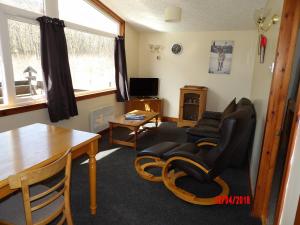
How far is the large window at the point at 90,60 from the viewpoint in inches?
146

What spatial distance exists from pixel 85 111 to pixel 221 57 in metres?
3.16

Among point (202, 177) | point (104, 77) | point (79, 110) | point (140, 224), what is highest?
point (104, 77)

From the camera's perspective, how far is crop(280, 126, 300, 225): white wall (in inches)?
47.1

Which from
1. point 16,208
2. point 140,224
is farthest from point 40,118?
point 140,224

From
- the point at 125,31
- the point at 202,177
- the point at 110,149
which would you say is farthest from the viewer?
the point at 125,31

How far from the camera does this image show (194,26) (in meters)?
4.57

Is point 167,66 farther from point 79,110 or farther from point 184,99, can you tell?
point 79,110

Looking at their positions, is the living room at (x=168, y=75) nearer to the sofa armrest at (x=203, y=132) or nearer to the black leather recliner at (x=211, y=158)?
the black leather recliner at (x=211, y=158)

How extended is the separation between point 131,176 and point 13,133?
144 centimetres

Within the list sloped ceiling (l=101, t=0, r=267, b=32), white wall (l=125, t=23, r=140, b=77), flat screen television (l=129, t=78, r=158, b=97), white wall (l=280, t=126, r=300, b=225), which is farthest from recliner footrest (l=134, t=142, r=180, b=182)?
white wall (l=125, t=23, r=140, b=77)

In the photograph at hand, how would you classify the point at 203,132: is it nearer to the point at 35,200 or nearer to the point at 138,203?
the point at 138,203

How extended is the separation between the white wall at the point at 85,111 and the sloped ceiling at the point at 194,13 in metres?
0.49

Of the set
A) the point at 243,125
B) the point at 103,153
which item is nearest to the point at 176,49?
the point at 103,153

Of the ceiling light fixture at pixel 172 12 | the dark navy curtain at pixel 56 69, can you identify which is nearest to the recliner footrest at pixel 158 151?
the dark navy curtain at pixel 56 69
